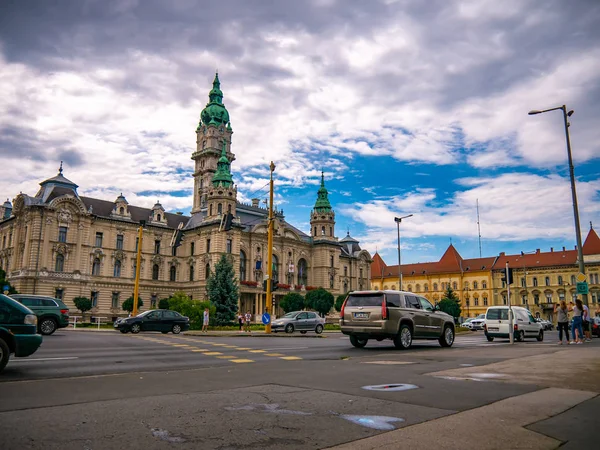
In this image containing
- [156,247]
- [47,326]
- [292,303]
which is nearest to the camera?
[47,326]

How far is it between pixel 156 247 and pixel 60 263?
14626mm

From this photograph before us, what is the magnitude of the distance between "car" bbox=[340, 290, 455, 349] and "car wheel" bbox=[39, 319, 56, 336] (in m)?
16.4

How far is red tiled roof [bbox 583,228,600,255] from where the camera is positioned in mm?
93812

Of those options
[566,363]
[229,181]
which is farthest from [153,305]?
[566,363]

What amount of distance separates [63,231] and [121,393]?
6266 cm

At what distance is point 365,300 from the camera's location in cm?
1590

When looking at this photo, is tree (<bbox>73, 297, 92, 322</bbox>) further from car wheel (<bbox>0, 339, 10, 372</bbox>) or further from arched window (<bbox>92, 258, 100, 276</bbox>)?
car wheel (<bbox>0, 339, 10, 372</bbox>)

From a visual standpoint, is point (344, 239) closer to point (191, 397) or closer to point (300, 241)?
point (300, 241)

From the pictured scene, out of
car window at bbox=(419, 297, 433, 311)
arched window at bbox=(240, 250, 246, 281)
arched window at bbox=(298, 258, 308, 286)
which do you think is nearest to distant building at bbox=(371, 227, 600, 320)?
arched window at bbox=(298, 258, 308, 286)

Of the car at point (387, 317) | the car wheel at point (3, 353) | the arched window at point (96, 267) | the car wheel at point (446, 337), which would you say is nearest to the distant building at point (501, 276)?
the arched window at point (96, 267)

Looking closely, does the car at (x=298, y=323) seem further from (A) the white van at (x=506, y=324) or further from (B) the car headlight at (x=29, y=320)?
(B) the car headlight at (x=29, y=320)

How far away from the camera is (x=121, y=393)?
7.14m

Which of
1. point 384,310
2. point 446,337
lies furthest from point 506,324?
point 384,310

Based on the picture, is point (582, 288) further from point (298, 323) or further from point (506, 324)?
point (298, 323)
